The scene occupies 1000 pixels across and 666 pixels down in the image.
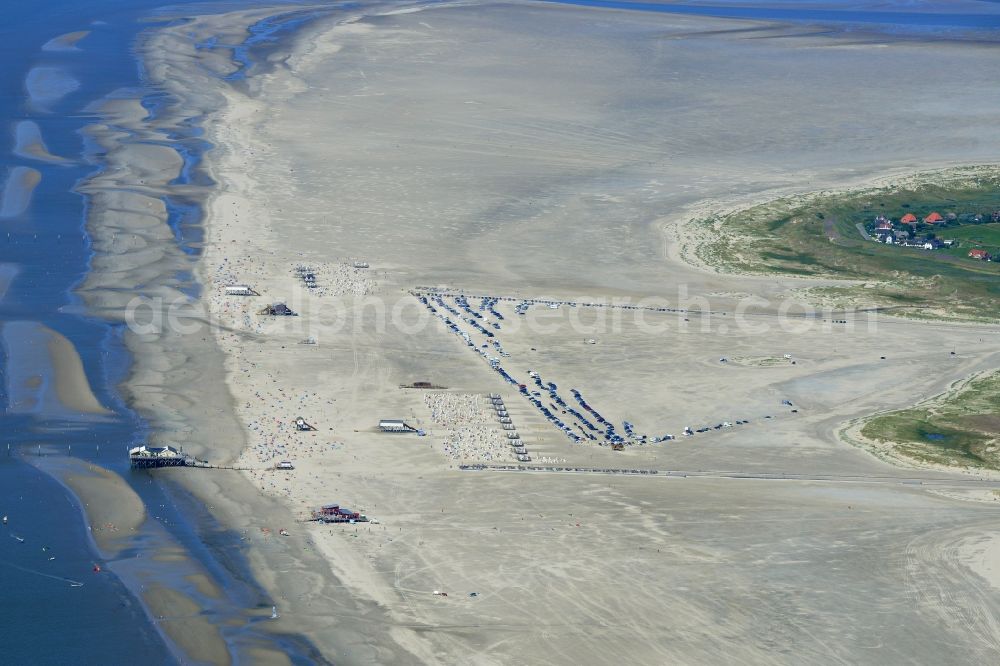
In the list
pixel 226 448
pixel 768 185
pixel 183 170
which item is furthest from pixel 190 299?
pixel 768 185

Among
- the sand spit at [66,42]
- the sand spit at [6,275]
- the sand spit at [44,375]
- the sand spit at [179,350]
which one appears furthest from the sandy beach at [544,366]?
the sand spit at [66,42]

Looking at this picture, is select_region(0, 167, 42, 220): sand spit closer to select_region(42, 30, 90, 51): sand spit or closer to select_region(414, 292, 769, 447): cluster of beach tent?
select_region(414, 292, 769, 447): cluster of beach tent

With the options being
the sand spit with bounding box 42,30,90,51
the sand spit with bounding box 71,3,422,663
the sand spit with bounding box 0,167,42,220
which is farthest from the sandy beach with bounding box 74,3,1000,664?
the sand spit with bounding box 42,30,90,51

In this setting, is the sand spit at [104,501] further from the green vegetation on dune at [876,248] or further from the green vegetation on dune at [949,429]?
the green vegetation on dune at [876,248]

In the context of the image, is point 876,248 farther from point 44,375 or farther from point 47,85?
point 47,85

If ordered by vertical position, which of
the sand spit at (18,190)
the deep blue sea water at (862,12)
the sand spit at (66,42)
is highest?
the deep blue sea water at (862,12)

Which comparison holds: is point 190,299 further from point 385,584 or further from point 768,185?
point 768,185

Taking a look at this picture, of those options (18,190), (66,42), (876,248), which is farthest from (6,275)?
(66,42)

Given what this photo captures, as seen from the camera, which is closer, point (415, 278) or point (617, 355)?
point (617, 355)
